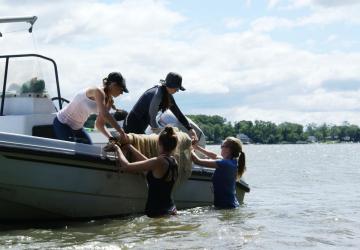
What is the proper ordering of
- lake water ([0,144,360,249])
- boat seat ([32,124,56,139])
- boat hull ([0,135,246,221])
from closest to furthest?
1. lake water ([0,144,360,249])
2. boat hull ([0,135,246,221])
3. boat seat ([32,124,56,139])

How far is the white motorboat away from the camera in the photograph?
348 inches

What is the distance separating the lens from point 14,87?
11.0 m

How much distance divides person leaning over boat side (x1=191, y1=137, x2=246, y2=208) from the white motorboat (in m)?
0.56

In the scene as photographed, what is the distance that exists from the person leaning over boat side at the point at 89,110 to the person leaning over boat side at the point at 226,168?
4.91 ft

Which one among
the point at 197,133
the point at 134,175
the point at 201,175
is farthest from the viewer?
the point at 197,133

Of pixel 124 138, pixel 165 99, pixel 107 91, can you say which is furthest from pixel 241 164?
pixel 107 91

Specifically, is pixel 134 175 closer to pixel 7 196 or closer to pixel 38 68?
pixel 7 196

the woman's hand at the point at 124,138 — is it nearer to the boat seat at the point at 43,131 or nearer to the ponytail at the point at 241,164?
the boat seat at the point at 43,131

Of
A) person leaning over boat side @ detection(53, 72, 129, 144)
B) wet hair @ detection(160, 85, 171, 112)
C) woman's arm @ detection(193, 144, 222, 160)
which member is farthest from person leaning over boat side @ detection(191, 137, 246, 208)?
person leaning over boat side @ detection(53, 72, 129, 144)

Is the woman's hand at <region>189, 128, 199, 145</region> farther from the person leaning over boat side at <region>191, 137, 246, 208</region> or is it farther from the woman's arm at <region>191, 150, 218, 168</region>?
the woman's arm at <region>191, 150, 218, 168</region>

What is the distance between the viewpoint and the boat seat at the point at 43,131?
10.3 meters

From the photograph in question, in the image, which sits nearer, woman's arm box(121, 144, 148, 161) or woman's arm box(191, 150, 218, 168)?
woman's arm box(121, 144, 148, 161)

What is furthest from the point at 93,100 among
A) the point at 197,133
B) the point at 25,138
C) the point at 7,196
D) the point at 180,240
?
the point at 197,133

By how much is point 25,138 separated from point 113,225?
161cm
